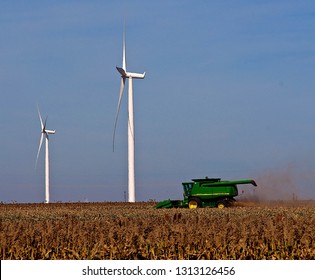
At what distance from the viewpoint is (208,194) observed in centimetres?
5712

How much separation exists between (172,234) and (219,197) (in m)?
34.0

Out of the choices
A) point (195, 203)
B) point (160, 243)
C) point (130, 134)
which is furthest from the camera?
point (130, 134)

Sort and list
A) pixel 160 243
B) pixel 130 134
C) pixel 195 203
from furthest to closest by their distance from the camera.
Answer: pixel 130 134
pixel 195 203
pixel 160 243

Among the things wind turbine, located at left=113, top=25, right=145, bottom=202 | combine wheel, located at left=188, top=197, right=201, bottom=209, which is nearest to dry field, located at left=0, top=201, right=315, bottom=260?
combine wheel, located at left=188, top=197, right=201, bottom=209

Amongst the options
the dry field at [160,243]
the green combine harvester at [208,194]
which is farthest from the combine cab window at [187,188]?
the dry field at [160,243]

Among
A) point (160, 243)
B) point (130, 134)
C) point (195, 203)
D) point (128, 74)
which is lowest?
point (160, 243)

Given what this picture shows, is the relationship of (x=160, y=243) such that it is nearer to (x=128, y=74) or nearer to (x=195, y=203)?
(x=195, y=203)

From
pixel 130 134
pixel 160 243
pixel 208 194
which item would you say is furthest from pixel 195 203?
pixel 160 243

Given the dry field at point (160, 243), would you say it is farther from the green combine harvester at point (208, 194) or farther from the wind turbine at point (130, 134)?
the wind turbine at point (130, 134)

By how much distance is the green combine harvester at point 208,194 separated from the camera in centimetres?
5706
